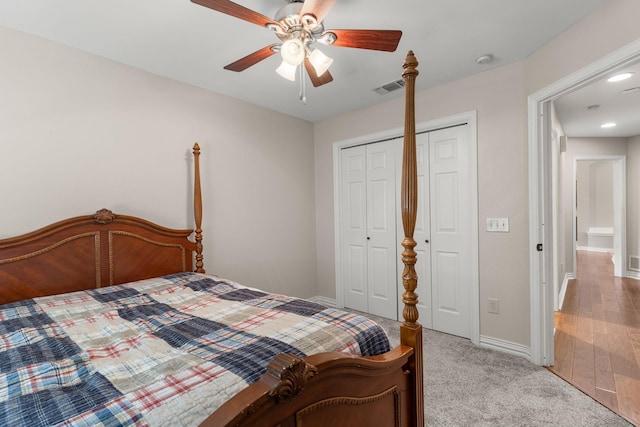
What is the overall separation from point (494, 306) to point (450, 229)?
2.52ft

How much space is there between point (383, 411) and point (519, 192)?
7.06 feet

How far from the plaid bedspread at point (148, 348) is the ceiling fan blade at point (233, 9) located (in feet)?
4.67

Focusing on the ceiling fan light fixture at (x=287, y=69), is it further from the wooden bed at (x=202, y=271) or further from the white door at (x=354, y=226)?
the white door at (x=354, y=226)

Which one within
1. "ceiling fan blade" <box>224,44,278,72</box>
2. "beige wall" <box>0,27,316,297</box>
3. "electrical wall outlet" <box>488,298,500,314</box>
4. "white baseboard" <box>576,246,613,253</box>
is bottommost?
"white baseboard" <box>576,246,613,253</box>

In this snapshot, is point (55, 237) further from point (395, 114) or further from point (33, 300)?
Result: point (395, 114)

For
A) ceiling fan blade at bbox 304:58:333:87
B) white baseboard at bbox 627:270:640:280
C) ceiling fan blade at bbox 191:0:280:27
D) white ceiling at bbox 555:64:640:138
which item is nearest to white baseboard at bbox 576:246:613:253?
white baseboard at bbox 627:270:640:280

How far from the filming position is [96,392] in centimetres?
86

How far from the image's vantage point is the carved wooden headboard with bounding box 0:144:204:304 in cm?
195

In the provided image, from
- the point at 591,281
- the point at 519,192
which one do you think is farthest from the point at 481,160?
the point at 591,281

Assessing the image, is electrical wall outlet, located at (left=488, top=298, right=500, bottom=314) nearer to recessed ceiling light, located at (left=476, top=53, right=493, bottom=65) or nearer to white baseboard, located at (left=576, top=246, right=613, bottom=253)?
recessed ceiling light, located at (left=476, top=53, right=493, bottom=65)

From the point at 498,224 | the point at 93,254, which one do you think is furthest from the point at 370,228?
the point at 93,254

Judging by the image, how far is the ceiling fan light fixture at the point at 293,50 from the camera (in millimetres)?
1661

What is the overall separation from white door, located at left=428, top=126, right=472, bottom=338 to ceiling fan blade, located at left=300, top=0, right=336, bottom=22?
6.42 feet

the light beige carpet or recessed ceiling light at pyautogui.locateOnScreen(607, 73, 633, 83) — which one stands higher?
recessed ceiling light at pyautogui.locateOnScreen(607, 73, 633, 83)
